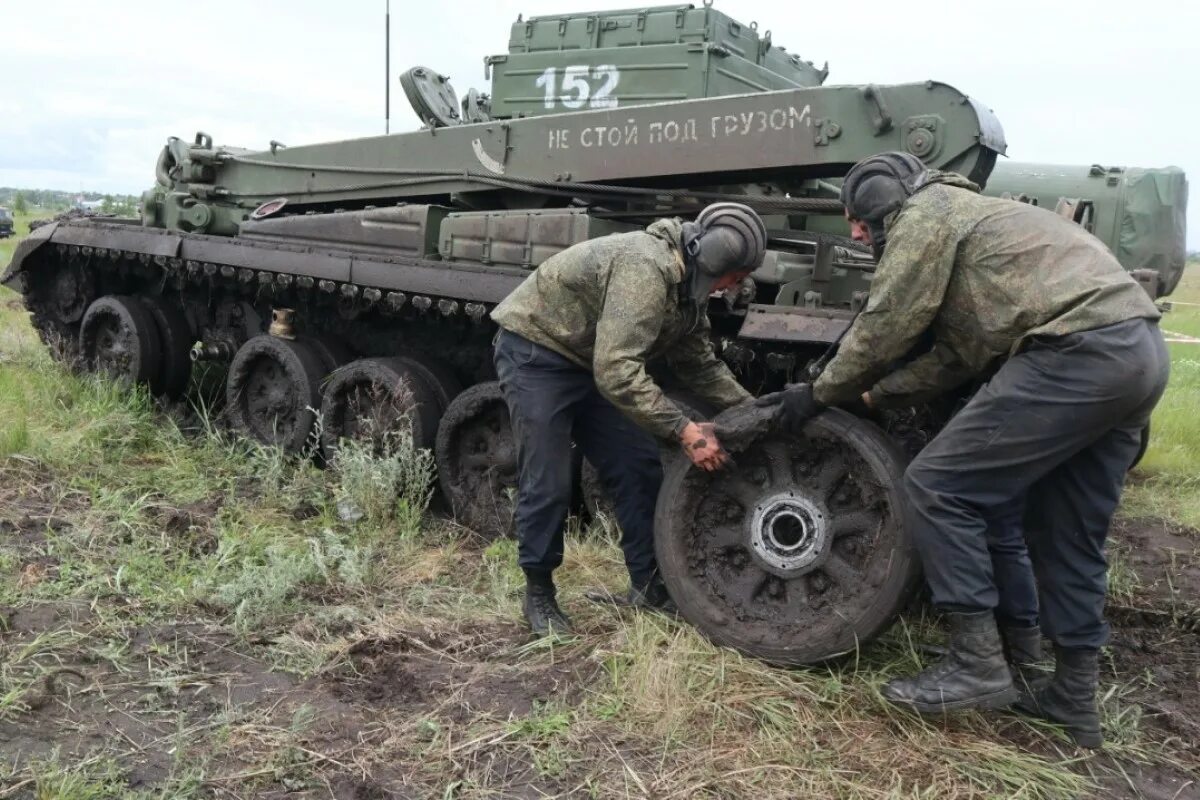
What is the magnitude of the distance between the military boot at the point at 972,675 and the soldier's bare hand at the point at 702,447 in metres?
1.02

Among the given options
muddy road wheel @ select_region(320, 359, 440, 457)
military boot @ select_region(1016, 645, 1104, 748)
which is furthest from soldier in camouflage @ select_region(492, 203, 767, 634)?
muddy road wheel @ select_region(320, 359, 440, 457)

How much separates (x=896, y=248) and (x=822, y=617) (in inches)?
54.9

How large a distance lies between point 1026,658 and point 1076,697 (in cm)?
31

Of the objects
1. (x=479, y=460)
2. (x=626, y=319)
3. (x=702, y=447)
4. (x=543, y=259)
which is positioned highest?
(x=543, y=259)

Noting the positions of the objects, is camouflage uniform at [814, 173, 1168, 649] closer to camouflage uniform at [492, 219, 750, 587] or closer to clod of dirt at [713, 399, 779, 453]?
clod of dirt at [713, 399, 779, 453]

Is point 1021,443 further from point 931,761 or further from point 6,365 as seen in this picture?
point 6,365

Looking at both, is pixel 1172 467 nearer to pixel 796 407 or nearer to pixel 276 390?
pixel 796 407

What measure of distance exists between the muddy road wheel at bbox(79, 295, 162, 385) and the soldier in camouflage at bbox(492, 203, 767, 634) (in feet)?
15.4

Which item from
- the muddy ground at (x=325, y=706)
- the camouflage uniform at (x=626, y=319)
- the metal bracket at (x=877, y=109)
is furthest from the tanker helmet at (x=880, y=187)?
the muddy ground at (x=325, y=706)

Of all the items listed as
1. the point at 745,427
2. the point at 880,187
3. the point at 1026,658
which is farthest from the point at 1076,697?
the point at 880,187

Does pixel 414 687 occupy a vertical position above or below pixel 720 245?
below

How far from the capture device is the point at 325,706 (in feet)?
13.2

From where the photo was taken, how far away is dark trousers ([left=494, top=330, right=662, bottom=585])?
15.1ft

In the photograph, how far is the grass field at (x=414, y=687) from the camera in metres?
3.53
